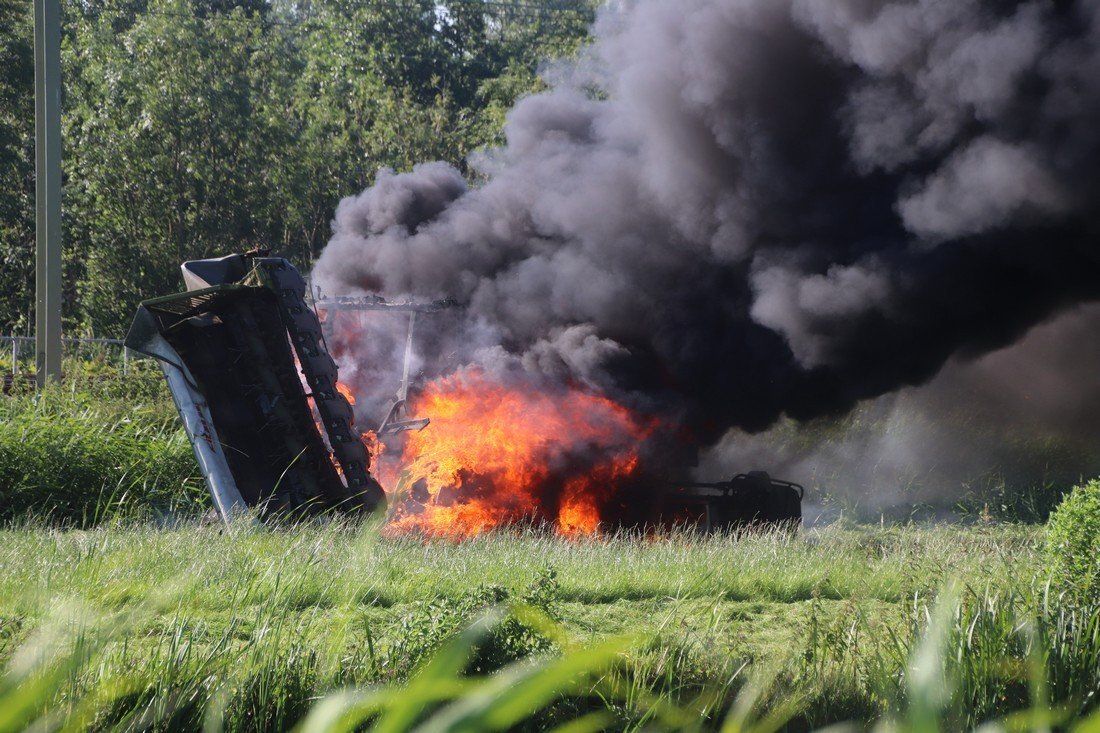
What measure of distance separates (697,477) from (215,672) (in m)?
9.62

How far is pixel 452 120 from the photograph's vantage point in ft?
93.1

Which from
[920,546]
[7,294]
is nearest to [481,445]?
[920,546]

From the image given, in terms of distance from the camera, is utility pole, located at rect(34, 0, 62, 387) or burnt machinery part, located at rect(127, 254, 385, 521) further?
utility pole, located at rect(34, 0, 62, 387)

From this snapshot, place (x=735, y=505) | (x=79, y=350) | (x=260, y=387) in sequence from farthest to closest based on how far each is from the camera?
1. (x=79, y=350)
2. (x=735, y=505)
3. (x=260, y=387)

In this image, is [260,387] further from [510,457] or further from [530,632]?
[530,632]

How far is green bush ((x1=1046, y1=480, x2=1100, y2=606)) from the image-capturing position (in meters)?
4.95

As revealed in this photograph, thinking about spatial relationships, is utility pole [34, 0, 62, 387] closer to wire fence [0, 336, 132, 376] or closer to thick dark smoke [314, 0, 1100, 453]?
wire fence [0, 336, 132, 376]

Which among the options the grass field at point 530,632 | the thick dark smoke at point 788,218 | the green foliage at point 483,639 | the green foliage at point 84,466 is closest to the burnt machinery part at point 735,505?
the thick dark smoke at point 788,218

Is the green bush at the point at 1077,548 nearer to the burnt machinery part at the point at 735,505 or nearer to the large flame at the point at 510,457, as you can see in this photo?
the burnt machinery part at the point at 735,505

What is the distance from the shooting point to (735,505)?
1005cm

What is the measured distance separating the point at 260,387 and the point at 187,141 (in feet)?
48.9

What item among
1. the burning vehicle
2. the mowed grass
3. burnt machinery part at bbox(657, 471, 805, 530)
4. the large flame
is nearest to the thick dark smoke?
the large flame

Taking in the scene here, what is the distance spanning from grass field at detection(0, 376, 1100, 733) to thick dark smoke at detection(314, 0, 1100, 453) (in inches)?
128

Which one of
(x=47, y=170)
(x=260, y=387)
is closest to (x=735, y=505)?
(x=260, y=387)
